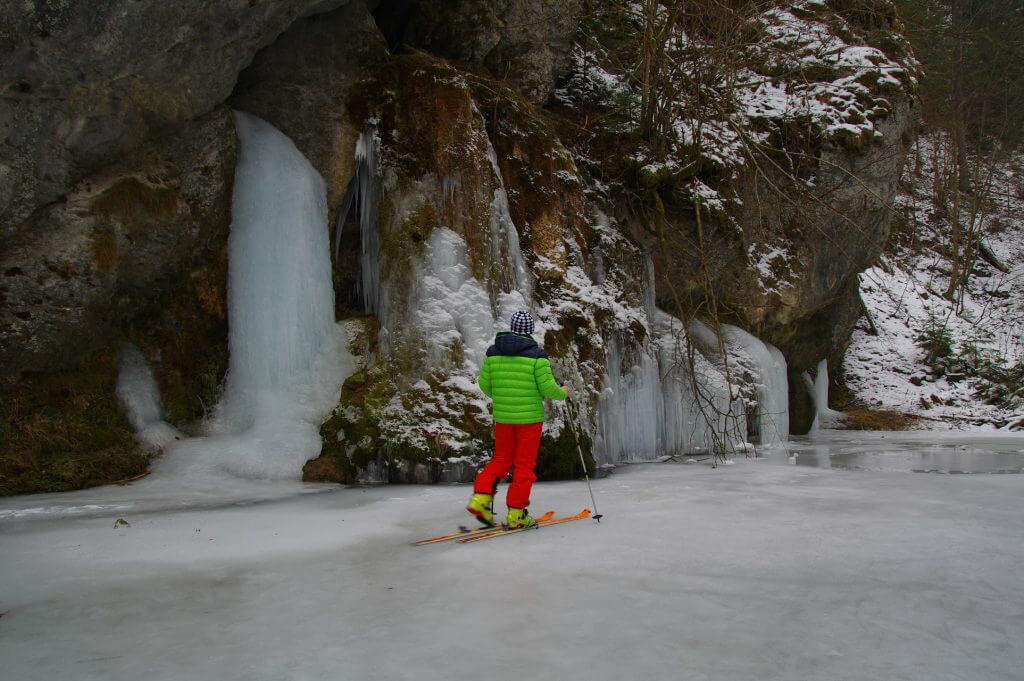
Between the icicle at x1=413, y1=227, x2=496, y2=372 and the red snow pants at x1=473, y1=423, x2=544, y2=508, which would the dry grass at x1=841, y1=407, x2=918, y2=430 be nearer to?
the icicle at x1=413, y1=227, x2=496, y2=372

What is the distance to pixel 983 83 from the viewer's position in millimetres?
21281

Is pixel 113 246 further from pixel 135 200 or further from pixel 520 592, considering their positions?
pixel 520 592

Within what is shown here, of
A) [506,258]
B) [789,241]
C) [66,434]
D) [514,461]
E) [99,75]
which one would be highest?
[99,75]

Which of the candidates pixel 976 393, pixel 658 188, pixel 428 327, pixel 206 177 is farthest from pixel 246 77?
pixel 976 393

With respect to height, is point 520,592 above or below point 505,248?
below

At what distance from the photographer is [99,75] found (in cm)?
677

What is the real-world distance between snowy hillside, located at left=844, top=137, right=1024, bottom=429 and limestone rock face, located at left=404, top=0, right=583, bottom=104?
8507 millimetres

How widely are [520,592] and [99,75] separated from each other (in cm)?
615

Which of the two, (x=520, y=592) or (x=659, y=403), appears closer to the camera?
(x=520, y=592)

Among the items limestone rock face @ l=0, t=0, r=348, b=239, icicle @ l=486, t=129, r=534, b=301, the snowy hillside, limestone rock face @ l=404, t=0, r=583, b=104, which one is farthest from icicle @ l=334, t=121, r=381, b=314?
the snowy hillside

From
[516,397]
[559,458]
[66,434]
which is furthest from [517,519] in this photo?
[66,434]

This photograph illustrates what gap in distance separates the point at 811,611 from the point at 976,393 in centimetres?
1694

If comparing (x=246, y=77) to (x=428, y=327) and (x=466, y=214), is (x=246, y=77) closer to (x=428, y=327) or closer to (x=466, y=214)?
(x=466, y=214)

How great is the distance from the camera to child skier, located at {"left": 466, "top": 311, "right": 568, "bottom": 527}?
518 cm
